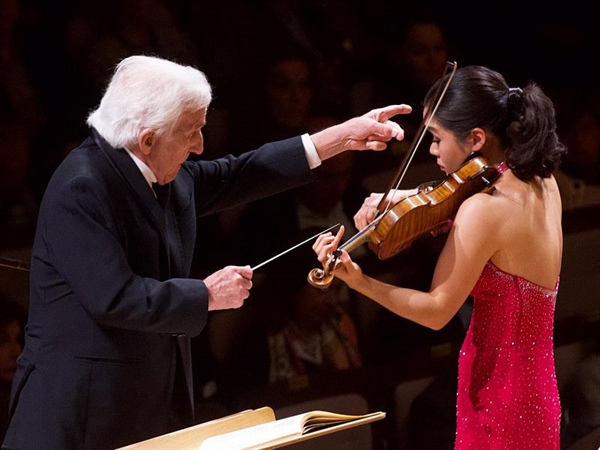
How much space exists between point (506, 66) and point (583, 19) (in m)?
0.43

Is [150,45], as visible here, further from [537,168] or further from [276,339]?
[537,168]

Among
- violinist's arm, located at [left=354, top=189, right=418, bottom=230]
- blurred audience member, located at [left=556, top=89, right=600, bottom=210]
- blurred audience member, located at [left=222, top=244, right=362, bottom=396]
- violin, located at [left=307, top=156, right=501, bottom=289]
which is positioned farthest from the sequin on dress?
blurred audience member, located at [left=556, top=89, right=600, bottom=210]

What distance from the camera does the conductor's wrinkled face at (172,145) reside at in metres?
2.14

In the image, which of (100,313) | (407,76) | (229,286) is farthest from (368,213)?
(407,76)

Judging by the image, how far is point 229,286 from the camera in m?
2.09

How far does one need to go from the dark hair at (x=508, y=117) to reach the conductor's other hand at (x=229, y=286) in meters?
0.59

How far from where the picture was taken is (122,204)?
210 cm

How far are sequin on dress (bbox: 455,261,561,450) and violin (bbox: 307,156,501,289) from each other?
0.16m

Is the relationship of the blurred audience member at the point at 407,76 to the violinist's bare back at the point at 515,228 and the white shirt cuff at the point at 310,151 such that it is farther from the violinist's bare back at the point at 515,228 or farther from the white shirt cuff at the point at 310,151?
the violinist's bare back at the point at 515,228

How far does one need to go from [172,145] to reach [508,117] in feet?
2.42

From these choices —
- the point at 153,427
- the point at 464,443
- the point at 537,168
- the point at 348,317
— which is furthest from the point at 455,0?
the point at 153,427

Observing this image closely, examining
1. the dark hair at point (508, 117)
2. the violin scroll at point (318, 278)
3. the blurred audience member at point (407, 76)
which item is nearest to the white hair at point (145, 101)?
the violin scroll at point (318, 278)

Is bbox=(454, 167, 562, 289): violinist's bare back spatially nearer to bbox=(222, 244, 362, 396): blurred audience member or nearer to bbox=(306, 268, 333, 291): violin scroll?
bbox=(306, 268, 333, 291): violin scroll

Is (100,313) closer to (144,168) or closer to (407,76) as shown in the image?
(144,168)
